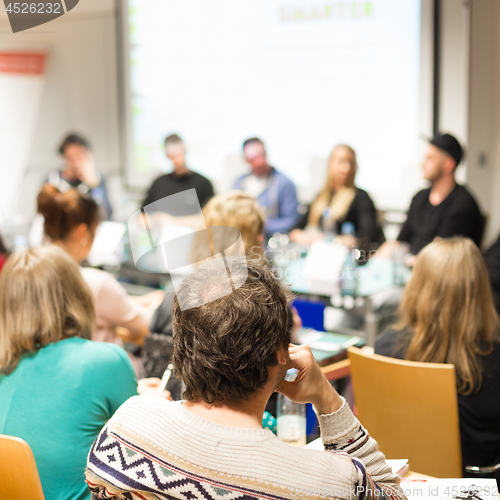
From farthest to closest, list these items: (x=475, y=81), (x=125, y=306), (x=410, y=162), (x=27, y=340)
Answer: (x=410, y=162) < (x=475, y=81) < (x=125, y=306) < (x=27, y=340)

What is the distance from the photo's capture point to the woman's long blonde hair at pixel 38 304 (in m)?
1.53

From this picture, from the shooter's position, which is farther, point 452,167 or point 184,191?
point 184,191

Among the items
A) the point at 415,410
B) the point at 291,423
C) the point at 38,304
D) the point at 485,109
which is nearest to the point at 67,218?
the point at 38,304

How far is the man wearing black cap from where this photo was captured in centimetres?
365

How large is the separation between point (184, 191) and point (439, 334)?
138 inches

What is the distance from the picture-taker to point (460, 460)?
67.7 inches

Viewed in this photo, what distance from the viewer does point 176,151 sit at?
4.82 m

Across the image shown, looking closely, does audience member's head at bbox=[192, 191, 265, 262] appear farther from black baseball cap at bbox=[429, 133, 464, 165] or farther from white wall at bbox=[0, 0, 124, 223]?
white wall at bbox=[0, 0, 124, 223]

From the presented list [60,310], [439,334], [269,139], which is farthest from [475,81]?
[60,310]

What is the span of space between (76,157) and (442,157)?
313cm

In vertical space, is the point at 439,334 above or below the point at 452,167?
below

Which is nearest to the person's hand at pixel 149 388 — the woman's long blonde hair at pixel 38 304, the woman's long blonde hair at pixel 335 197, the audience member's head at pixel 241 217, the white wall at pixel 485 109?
the woman's long blonde hair at pixel 38 304

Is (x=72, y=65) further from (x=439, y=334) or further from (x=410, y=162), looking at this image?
(x=439, y=334)

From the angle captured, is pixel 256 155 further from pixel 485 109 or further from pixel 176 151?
pixel 485 109
